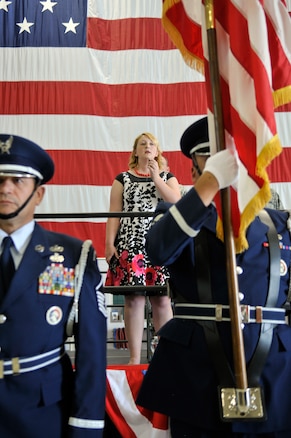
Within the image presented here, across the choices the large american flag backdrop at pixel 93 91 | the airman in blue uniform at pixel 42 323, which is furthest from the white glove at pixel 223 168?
the large american flag backdrop at pixel 93 91

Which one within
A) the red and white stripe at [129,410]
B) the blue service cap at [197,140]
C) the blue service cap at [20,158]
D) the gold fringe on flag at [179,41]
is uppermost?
the gold fringe on flag at [179,41]

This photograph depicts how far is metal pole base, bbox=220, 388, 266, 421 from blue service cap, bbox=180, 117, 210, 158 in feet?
2.25

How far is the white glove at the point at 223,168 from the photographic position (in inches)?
57.8

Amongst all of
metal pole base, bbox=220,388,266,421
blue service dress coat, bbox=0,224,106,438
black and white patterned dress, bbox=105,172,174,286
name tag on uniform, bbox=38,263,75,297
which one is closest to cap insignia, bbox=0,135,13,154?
blue service dress coat, bbox=0,224,106,438

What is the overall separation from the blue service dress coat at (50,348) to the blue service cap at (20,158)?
7.0 inches

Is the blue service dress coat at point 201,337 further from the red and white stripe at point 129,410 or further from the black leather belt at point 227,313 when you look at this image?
the red and white stripe at point 129,410

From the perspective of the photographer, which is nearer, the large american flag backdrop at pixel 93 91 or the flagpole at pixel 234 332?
the flagpole at pixel 234 332

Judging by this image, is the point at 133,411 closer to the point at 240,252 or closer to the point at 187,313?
the point at 187,313

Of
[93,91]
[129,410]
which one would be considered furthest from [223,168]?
[93,91]

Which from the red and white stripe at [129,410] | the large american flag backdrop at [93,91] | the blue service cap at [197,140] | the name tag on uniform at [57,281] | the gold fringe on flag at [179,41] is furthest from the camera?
the large american flag backdrop at [93,91]

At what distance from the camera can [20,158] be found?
1.58 m

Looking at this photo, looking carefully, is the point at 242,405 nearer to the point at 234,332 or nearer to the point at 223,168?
the point at 234,332

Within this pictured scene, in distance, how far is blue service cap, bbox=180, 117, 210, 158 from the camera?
1.67m

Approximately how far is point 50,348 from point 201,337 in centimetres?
42
